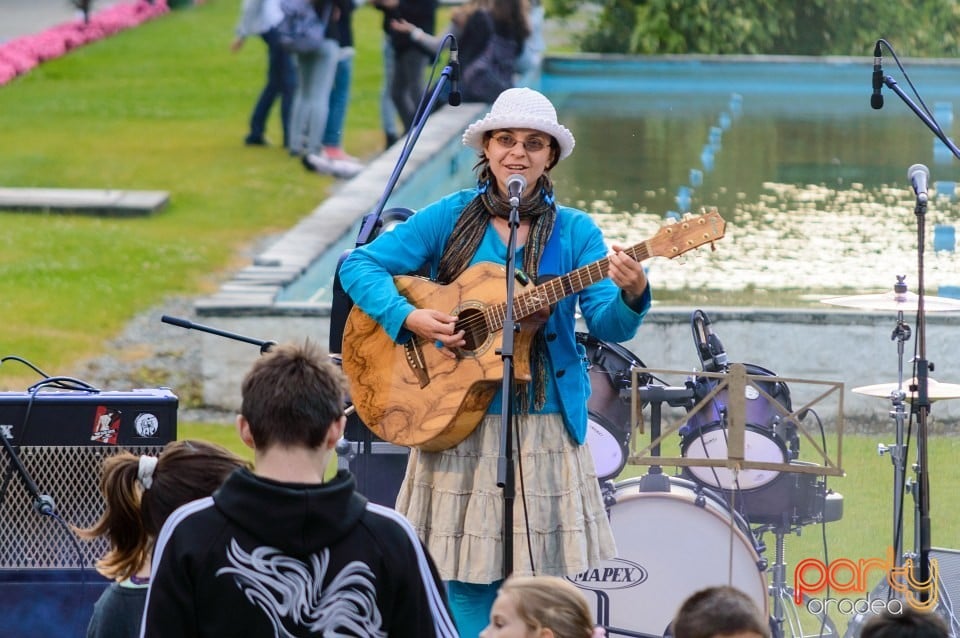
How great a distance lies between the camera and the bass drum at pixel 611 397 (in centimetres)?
621

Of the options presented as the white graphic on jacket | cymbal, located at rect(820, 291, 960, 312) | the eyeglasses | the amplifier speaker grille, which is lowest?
the amplifier speaker grille

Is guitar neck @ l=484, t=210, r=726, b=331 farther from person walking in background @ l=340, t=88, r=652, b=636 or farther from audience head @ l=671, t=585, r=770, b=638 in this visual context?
audience head @ l=671, t=585, r=770, b=638

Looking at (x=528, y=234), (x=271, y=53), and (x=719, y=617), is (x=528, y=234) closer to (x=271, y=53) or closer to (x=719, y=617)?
(x=719, y=617)

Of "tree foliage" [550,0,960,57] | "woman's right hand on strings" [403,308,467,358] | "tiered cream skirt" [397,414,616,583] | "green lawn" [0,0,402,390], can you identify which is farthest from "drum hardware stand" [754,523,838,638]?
"tree foliage" [550,0,960,57]

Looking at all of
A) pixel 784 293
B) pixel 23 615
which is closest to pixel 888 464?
pixel 784 293

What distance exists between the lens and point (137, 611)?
3.75 m

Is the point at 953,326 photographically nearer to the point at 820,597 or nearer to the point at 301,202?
the point at 820,597

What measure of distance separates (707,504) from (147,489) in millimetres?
2742

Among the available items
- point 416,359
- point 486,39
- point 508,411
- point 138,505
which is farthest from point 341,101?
point 138,505

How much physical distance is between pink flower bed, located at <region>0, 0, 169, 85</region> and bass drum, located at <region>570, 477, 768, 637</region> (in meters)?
16.7

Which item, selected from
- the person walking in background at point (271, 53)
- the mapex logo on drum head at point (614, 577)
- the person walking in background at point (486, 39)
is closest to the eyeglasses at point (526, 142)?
the mapex logo on drum head at point (614, 577)

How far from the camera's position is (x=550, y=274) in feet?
15.6

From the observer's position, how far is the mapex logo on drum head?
6.03 meters

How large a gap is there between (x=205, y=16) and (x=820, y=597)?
2161cm
